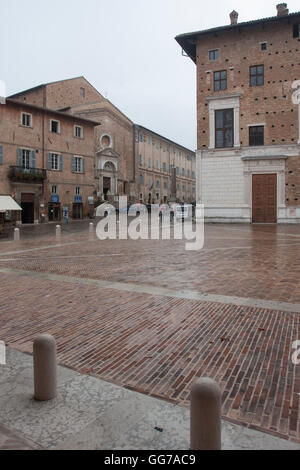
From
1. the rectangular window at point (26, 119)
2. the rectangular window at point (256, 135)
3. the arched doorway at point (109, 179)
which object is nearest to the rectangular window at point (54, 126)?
the rectangular window at point (26, 119)

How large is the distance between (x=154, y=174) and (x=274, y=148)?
36322 millimetres

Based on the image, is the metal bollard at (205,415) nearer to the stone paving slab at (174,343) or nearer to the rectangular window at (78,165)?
the stone paving slab at (174,343)

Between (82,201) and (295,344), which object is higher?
(82,201)

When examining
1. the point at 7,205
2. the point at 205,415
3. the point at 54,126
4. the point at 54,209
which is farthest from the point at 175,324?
the point at 54,126

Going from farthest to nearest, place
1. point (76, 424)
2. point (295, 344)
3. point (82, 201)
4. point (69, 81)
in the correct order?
point (69, 81)
point (82, 201)
point (295, 344)
point (76, 424)

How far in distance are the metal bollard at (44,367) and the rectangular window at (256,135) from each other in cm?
2715

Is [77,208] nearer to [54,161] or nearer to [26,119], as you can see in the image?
[54,161]

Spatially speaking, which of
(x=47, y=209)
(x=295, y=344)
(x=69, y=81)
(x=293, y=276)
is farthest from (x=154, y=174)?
(x=295, y=344)

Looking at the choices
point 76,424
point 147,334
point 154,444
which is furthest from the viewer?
point 147,334

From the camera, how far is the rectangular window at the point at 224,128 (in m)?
28.3

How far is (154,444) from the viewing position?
268cm
